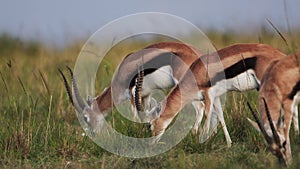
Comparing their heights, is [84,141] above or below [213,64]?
below

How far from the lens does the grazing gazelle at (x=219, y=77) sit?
6289mm

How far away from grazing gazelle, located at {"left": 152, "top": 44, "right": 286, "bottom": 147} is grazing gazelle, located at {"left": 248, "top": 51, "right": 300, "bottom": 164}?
0.82m

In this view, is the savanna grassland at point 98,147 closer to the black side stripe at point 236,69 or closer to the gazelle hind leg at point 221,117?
the gazelle hind leg at point 221,117

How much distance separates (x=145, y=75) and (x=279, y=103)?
2.86 meters

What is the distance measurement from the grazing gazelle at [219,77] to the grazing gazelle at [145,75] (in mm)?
554

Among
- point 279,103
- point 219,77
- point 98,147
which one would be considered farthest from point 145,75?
point 279,103

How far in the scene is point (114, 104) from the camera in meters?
8.16

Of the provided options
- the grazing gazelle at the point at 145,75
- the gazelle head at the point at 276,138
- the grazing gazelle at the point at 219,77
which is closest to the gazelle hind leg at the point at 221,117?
the grazing gazelle at the point at 219,77

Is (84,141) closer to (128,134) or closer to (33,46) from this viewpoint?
(128,134)

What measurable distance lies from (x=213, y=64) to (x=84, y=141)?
151 cm

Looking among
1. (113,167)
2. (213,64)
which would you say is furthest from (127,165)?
(213,64)

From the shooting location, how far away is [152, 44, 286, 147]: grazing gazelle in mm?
6289

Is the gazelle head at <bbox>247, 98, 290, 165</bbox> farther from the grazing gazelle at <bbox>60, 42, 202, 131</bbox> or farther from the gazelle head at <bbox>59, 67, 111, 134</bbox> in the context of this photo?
the gazelle head at <bbox>59, 67, 111, 134</bbox>

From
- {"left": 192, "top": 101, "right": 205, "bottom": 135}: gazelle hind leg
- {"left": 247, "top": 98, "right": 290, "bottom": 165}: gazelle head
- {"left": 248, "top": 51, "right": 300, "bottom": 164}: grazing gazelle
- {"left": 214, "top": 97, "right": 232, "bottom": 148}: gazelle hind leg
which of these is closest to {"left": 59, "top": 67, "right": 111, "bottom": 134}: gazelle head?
{"left": 192, "top": 101, "right": 205, "bottom": 135}: gazelle hind leg
